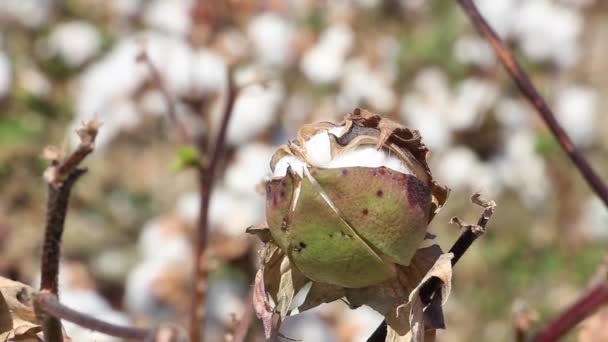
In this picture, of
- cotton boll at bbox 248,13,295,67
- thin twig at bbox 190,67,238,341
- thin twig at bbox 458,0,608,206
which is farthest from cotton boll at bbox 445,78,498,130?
Answer: thin twig at bbox 458,0,608,206

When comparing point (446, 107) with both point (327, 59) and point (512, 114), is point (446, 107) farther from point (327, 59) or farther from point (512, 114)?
point (327, 59)

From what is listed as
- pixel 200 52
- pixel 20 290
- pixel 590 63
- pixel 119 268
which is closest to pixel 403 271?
pixel 20 290

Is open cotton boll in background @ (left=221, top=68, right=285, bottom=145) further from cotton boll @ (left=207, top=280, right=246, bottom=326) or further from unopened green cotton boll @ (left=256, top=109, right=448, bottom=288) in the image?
unopened green cotton boll @ (left=256, top=109, right=448, bottom=288)

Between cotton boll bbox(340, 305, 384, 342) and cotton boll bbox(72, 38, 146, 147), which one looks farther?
cotton boll bbox(72, 38, 146, 147)

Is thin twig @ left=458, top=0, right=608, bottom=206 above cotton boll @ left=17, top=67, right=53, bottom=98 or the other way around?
above

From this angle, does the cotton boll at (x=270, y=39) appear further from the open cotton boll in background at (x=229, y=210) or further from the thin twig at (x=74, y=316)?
the thin twig at (x=74, y=316)

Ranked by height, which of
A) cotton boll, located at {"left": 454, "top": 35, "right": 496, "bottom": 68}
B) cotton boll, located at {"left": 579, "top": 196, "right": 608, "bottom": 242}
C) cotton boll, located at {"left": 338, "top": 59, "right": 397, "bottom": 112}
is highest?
cotton boll, located at {"left": 454, "top": 35, "right": 496, "bottom": 68}

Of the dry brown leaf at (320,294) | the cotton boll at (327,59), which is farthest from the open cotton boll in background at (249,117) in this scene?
the dry brown leaf at (320,294)
